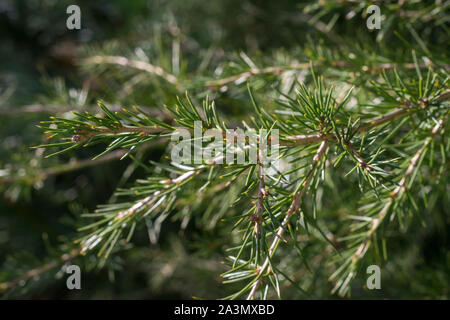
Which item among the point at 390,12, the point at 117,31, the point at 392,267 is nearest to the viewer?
the point at 390,12

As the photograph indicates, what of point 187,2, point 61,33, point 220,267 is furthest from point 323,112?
point 61,33

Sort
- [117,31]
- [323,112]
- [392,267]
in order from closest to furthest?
[323,112], [392,267], [117,31]

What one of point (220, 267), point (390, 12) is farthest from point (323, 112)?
point (220, 267)

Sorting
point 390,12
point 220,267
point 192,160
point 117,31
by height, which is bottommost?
point 220,267

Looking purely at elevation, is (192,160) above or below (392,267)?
above

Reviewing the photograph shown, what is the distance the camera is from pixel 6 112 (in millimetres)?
530

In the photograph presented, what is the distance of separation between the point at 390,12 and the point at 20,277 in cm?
55

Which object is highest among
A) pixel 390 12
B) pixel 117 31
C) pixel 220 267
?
pixel 117 31

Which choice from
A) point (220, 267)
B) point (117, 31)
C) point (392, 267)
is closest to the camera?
point (392, 267)

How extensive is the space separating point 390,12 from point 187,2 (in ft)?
1.53

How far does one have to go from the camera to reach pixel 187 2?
786 millimetres
